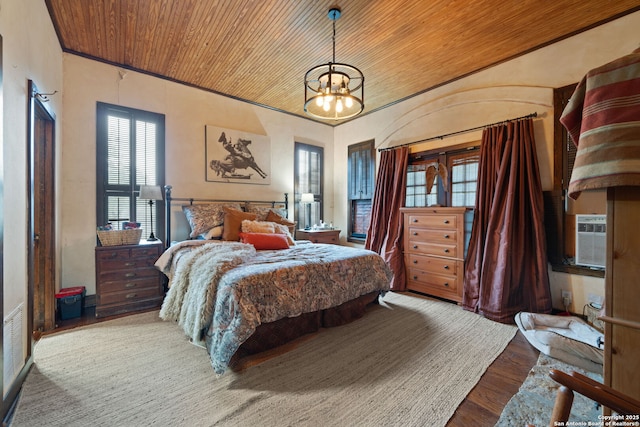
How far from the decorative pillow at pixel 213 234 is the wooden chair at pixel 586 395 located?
10.7ft

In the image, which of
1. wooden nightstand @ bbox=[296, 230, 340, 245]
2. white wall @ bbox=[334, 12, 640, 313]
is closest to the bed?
wooden nightstand @ bbox=[296, 230, 340, 245]

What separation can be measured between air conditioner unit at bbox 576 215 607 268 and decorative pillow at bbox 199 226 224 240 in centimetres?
395

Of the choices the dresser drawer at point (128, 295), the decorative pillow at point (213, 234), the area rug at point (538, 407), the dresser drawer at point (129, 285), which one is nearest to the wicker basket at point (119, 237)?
the dresser drawer at point (129, 285)

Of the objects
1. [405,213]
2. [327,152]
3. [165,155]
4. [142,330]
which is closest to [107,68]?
[165,155]

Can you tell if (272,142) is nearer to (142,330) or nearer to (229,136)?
(229,136)

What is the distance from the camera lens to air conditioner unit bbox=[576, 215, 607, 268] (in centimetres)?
244

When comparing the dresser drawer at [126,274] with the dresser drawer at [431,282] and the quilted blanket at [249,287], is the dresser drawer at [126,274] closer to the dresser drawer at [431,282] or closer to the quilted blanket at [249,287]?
the quilted blanket at [249,287]

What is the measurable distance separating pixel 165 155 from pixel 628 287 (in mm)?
4292

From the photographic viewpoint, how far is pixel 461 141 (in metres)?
3.53

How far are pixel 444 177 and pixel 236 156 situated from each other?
125 inches

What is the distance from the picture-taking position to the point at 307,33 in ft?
8.83

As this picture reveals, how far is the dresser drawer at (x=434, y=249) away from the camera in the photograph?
3234 mm

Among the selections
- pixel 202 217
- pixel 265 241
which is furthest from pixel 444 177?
pixel 202 217

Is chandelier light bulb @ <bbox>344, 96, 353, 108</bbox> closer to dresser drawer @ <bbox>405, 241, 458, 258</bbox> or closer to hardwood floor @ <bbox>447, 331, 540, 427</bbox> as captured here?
dresser drawer @ <bbox>405, 241, 458, 258</bbox>
